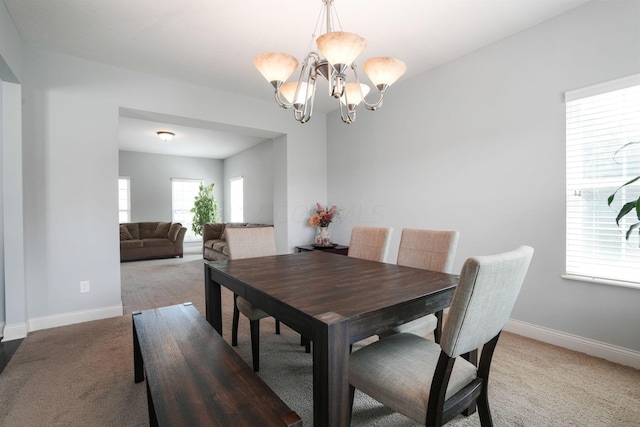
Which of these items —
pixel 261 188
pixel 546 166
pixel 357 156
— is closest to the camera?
pixel 546 166

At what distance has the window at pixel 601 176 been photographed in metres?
2.08

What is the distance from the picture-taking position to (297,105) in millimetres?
2016

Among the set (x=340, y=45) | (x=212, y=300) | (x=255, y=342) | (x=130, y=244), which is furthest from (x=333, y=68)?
(x=130, y=244)

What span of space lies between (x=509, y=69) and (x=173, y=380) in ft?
10.9

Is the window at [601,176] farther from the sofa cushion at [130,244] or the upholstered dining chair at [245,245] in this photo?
the sofa cushion at [130,244]

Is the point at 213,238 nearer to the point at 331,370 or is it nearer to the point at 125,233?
the point at 125,233

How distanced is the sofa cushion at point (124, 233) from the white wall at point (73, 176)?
410cm

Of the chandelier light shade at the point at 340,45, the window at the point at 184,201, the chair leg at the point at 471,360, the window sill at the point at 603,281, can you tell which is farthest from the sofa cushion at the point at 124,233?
the window sill at the point at 603,281

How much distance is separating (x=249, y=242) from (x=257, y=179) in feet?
14.1

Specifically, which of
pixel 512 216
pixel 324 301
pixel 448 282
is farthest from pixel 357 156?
pixel 324 301

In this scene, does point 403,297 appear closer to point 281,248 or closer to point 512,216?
point 512,216

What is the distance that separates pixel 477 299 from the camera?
1.00 metres

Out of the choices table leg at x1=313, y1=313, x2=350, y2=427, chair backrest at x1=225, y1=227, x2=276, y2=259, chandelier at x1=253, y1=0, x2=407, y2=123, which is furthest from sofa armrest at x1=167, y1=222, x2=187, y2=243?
table leg at x1=313, y1=313, x2=350, y2=427

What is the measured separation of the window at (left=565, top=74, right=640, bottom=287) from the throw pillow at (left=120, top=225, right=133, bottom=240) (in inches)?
301
